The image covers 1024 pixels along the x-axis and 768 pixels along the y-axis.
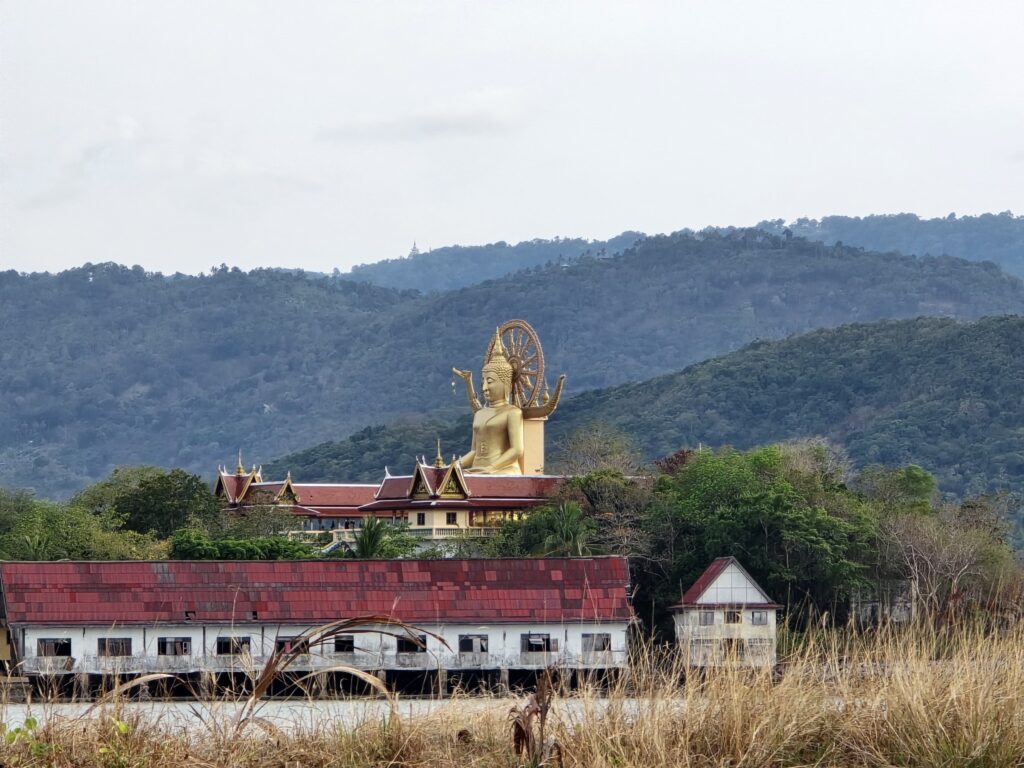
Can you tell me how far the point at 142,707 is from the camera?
19547 mm

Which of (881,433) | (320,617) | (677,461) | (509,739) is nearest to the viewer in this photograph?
(509,739)

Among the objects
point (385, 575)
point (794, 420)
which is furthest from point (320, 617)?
point (794, 420)

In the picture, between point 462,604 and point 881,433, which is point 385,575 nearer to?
point 462,604

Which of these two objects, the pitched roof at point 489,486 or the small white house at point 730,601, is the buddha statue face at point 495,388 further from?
the small white house at point 730,601

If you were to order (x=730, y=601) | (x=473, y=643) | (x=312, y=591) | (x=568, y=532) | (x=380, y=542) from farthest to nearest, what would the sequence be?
1. (x=380, y=542)
2. (x=568, y=532)
3. (x=730, y=601)
4. (x=473, y=643)
5. (x=312, y=591)

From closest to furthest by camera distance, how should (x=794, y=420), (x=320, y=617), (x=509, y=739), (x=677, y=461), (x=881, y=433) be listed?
(x=509, y=739) → (x=320, y=617) → (x=677, y=461) → (x=881, y=433) → (x=794, y=420)

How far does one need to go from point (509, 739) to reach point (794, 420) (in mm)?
Result: 123136

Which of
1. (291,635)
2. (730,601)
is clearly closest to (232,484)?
(291,635)

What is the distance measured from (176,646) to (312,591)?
9.21 ft

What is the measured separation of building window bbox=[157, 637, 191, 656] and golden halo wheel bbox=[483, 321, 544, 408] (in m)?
24.5

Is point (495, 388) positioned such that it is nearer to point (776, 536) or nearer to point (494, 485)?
point (494, 485)

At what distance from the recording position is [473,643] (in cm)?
4062

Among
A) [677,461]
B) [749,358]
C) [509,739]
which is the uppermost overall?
[749,358]

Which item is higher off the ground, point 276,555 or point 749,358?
point 749,358
